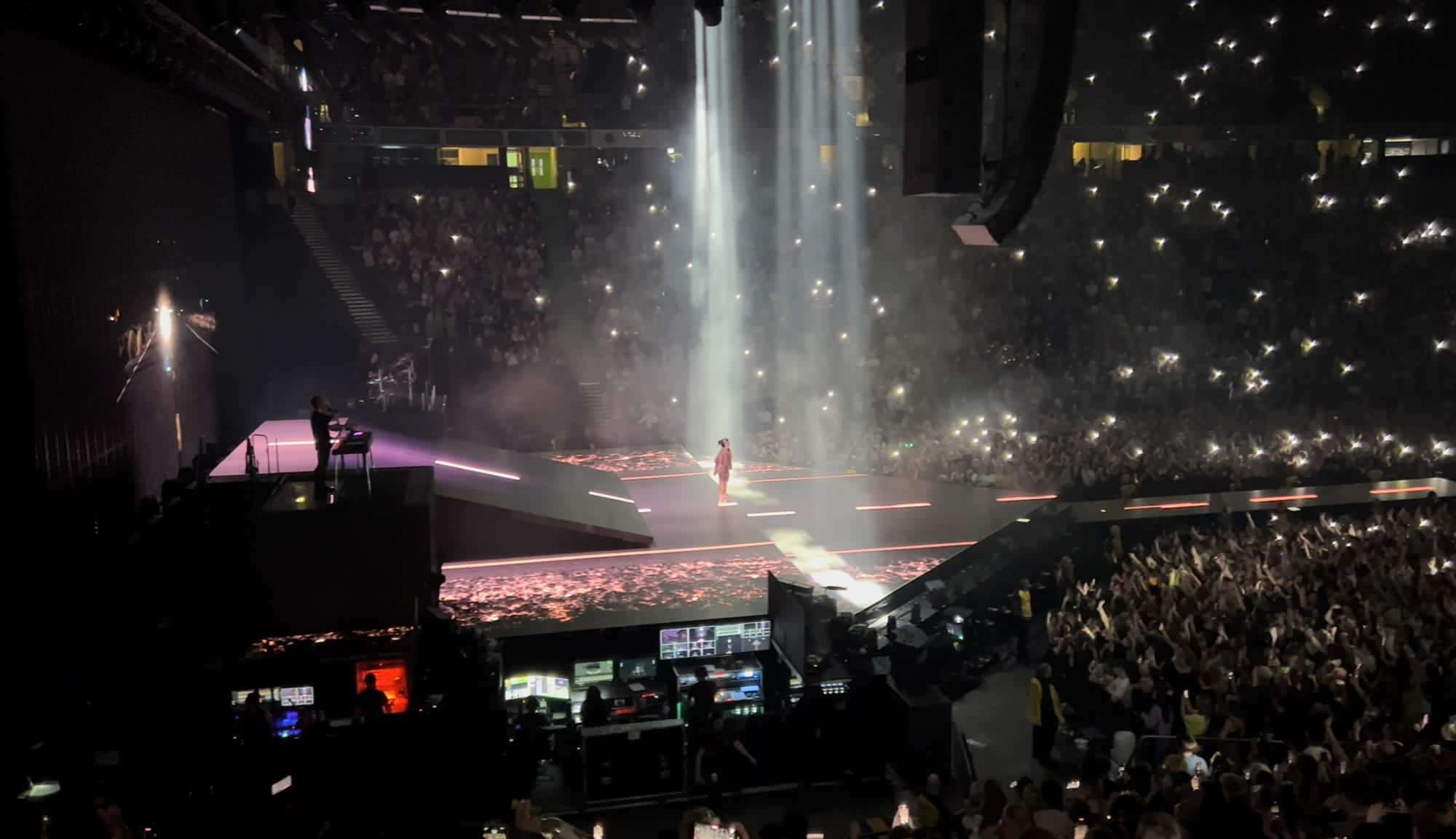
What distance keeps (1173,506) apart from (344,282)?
11.6 metres

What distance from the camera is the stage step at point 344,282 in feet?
49.9

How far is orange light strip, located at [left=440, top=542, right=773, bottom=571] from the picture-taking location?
388 inches

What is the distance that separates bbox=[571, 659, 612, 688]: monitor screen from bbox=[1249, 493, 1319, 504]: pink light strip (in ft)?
25.5

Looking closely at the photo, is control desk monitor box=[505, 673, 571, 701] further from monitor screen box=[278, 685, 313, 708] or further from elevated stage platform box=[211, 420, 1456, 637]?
monitor screen box=[278, 685, 313, 708]

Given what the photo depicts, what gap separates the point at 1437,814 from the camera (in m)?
3.54

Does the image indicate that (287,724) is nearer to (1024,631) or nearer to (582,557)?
(582,557)

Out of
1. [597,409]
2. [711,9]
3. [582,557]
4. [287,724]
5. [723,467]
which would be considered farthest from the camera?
[597,409]

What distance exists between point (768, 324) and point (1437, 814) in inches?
579

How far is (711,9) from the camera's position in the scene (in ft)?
19.5

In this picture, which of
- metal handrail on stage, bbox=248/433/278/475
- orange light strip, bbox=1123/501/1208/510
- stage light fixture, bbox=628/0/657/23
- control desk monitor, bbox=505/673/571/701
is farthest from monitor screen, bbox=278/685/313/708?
orange light strip, bbox=1123/501/1208/510

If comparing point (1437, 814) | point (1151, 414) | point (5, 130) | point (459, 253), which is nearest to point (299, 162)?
point (459, 253)

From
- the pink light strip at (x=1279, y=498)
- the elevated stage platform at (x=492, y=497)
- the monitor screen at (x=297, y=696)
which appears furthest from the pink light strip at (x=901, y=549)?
the monitor screen at (x=297, y=696)

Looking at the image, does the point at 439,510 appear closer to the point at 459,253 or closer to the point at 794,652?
the point at 794,652

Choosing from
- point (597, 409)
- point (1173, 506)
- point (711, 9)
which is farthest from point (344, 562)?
point (597, 409)
